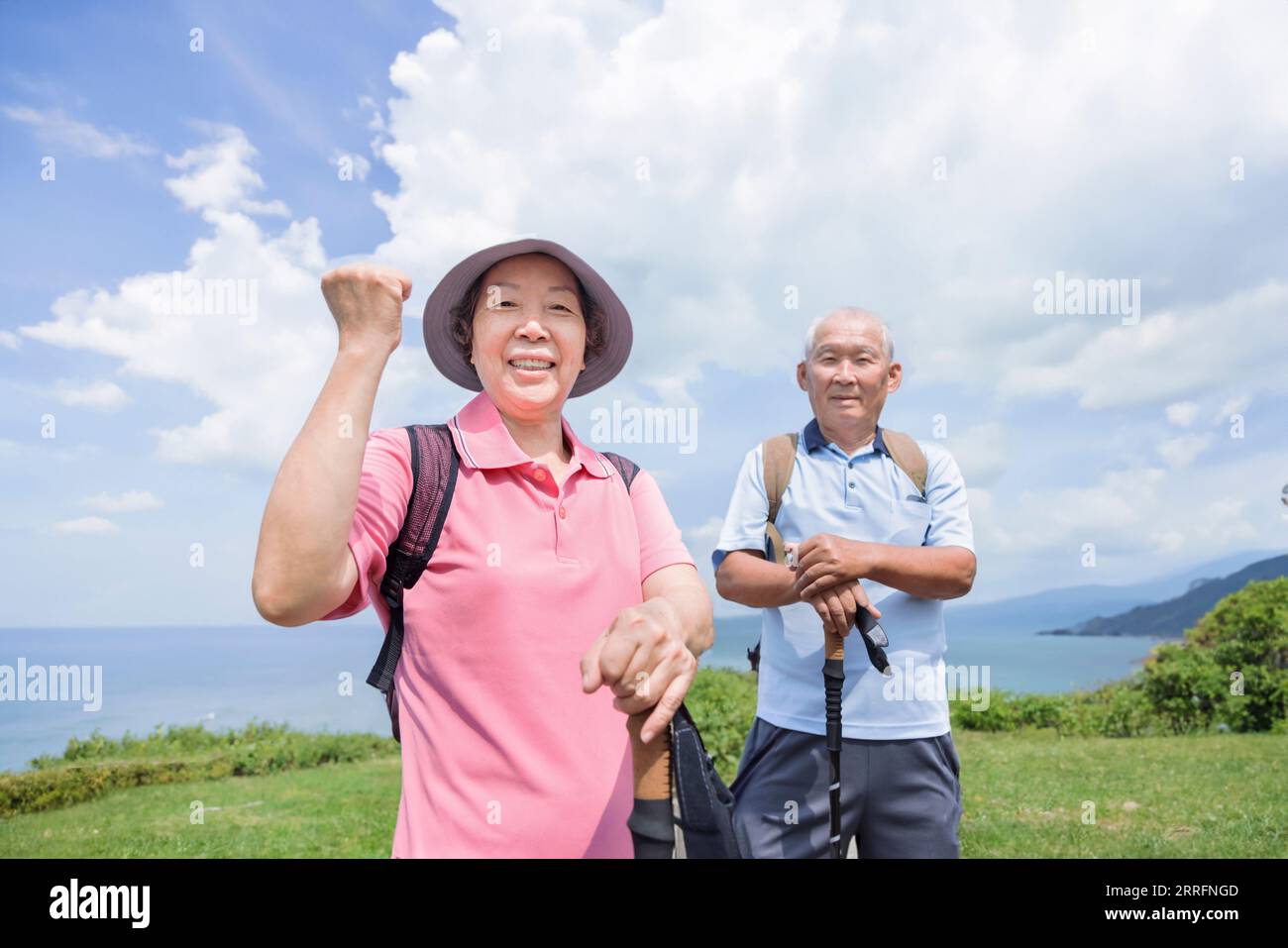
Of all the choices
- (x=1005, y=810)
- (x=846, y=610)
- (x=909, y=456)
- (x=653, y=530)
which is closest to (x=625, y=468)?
(x=653, y=530)

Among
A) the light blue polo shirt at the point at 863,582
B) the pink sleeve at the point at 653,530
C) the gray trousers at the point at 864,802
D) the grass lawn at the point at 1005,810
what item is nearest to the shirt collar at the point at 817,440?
the light blue polo shirt at the point at 863,582

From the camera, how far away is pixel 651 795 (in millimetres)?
1340

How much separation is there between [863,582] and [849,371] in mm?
802

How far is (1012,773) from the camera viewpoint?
8406 millimetres

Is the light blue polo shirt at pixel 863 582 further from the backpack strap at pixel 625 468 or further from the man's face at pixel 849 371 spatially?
the backpack strap at pixel 625 468

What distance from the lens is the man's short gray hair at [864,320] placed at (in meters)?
3.29

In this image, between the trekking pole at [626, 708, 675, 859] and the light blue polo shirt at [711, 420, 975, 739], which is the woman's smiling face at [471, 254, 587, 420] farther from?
the light blue polo shirt at [711, 420, 975, 739]

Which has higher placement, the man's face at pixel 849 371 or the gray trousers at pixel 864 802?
the man's face at pixel 849 371

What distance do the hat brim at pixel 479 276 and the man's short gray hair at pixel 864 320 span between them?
4.00ft

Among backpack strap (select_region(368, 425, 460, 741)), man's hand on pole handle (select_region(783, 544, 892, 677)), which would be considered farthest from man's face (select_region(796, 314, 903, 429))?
backpack strap (select_region(368, 425, 460, 741))

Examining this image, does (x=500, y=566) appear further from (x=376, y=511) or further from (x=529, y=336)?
(x=529, y=336)

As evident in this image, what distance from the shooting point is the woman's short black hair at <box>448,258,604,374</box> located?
2.16m
